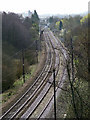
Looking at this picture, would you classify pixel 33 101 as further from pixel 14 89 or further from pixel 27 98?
pixel 14 89

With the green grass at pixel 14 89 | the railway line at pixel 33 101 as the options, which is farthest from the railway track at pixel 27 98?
the green grass at pixel 14 89

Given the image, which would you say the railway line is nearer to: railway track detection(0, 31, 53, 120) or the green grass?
railway track detection(0, 31, 53, 120)

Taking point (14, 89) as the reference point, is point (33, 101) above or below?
below

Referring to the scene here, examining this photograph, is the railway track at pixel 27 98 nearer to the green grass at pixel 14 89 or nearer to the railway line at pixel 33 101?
the railway line at pixel 33 101

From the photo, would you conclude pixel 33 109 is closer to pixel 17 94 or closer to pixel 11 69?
pixel 17 94

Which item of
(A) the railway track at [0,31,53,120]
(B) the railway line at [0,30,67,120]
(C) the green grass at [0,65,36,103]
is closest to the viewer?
(B) the railway line at [0,30,67,120]

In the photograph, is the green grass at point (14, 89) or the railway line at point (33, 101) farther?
the green grass at point (14, 89)

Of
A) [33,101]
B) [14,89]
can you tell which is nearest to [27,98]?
[33,101]

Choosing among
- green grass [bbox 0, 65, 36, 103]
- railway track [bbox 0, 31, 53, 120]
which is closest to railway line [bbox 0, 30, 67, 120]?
railway track [bbox 0, 31, 53, 120]

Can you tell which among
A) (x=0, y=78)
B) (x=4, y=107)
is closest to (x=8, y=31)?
(x=0, y=78)

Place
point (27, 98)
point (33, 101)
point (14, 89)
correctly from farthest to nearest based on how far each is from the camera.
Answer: point (14, 89), point (27, 98), point (33, 101)

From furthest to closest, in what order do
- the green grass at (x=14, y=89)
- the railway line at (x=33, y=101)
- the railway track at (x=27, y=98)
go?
the green grass at (x=14, y=89) → the railway track at (x=27, y=98) → the railway line at (x=33, y=101)

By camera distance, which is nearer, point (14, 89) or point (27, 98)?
point (27, 98)
